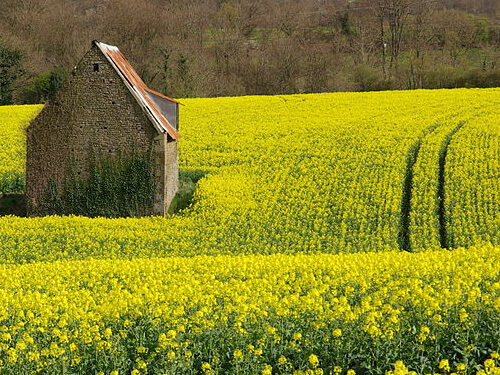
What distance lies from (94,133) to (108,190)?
2319 millimetres

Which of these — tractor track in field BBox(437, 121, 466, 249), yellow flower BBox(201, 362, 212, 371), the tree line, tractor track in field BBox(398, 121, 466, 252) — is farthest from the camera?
the tree line

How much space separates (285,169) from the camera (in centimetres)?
3052

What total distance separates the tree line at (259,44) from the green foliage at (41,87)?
0.10m

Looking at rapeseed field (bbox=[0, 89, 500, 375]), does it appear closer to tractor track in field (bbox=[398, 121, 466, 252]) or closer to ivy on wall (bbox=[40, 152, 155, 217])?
tractor track in field (bbox=[398, 121, 466, 252])

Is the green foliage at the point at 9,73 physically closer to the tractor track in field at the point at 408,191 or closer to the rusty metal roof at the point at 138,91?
the rusty metal roof at the point at 138,91

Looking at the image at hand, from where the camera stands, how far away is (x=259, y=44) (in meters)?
73.4

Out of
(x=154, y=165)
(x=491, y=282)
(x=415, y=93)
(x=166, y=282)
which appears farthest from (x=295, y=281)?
(x=415, y=93)

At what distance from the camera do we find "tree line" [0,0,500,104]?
58.7 meters

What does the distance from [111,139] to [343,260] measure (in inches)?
596

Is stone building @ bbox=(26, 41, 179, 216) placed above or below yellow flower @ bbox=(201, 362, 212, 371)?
above

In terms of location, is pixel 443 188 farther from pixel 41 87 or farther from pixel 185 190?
pixel 41 87

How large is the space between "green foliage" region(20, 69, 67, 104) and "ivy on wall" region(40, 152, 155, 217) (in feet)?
81.5

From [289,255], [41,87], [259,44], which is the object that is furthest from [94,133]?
[259,44]

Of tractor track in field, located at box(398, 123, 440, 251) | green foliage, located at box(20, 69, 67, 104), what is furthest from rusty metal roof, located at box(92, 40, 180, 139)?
green foliage, located at box(20, 69, 67, 104)
